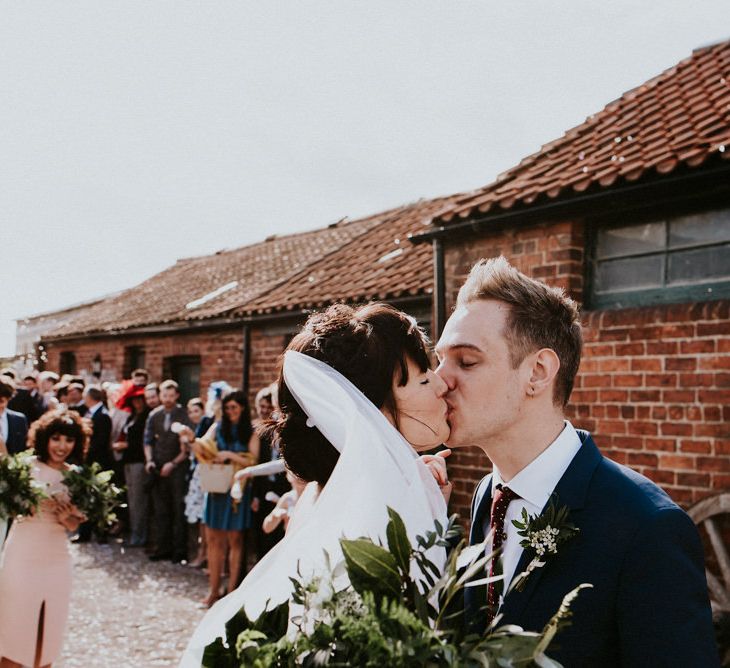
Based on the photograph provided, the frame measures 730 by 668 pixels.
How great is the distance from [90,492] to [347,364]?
12.4ft

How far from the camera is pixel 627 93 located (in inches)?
292

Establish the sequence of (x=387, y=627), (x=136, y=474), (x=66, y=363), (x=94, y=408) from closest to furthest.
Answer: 1. (x=387, y=627)
2. (x=136, y=474)
3. (x=94, y=408)
4. (x=66, y=363)

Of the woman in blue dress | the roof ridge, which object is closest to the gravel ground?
the woman in blue dress

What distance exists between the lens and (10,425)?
7211 mm

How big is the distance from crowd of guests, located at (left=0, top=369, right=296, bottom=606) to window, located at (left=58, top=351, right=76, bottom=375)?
594cm

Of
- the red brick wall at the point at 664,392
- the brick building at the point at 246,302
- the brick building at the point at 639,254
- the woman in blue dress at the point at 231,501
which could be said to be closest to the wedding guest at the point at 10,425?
the woman in blue dress at the point at 231,501

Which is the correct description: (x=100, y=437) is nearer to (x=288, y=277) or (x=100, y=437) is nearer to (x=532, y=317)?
(x=288, y=277)

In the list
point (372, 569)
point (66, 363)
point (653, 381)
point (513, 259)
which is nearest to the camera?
point (372, 569)

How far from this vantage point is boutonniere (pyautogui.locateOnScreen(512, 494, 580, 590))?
1.68 meters

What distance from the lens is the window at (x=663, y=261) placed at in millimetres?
4910

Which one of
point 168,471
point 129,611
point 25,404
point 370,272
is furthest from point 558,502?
point 25,404

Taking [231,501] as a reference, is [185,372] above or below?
above

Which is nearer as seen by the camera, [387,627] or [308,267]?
[387,627]

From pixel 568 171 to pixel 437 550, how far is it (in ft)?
15.1
